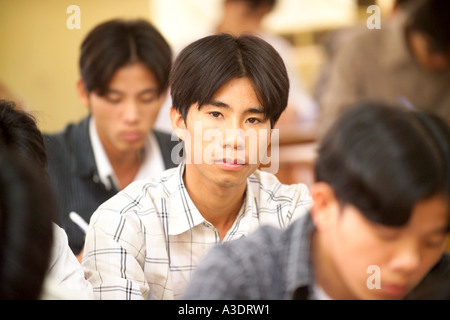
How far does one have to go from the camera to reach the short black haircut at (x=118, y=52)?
1952mm

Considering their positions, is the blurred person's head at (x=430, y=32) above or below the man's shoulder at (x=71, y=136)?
above

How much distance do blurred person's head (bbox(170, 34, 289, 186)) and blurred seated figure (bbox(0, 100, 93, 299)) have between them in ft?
1.01

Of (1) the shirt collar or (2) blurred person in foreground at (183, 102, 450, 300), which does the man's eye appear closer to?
(1) the shirt collar

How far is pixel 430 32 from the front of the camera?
8.49 ft

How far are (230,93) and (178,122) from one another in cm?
16

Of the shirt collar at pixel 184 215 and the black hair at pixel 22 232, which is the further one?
the shirt collar at pixel 184 215

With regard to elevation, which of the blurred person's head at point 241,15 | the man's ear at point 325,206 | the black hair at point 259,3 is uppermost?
the black hair at point 259,3

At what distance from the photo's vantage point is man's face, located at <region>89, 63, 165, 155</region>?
197 centimetres

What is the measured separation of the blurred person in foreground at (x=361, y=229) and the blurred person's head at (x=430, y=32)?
1.56m

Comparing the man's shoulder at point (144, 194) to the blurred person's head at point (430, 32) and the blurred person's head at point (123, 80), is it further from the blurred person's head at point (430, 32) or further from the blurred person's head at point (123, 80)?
the blurred person's head at point (430, 32)

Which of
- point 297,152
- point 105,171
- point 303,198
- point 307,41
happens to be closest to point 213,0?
point 307,41

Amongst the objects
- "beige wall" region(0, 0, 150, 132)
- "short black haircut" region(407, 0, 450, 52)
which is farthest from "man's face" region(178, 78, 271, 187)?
"beige wall" region(0, 0, 150, 132)

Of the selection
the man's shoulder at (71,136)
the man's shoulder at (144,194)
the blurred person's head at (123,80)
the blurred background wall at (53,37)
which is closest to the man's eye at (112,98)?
the blurred person's head at (123,80)
